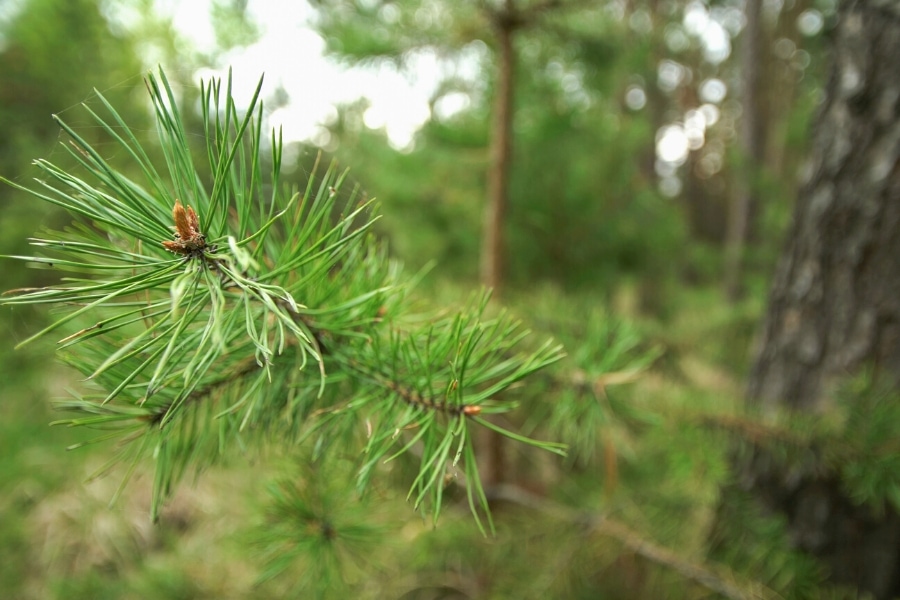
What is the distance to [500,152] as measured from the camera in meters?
1.00

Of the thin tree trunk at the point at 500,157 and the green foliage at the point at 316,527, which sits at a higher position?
the thin tree trunk at the point at 500,157

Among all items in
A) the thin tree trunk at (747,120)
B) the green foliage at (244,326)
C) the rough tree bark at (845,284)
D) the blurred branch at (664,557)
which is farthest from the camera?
the thin tree trunk at (747,120)

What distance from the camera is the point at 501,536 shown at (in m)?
0.94

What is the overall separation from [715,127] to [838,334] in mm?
7506

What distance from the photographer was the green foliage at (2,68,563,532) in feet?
0.89

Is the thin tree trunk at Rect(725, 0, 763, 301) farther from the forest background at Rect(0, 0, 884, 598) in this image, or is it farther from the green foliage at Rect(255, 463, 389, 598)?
the green foliage at Rect(255, 463, 389, 598)

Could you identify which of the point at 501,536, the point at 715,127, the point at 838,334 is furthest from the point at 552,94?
the point at 715,127

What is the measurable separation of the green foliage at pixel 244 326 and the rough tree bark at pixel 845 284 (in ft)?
2.91

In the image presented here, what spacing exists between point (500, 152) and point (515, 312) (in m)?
0.35

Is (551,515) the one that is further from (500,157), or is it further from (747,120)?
(747,120)

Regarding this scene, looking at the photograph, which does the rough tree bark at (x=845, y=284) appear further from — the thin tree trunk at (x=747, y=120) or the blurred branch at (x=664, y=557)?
the thin tree trunk at (x=747, y=120)

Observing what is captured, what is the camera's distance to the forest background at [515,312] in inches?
27.6

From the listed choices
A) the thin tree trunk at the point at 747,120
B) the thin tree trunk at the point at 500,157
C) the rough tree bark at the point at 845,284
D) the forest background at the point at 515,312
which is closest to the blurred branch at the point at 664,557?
the forest background at the point at 515,312

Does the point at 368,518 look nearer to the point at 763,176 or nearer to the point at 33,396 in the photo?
the point at 33,396
